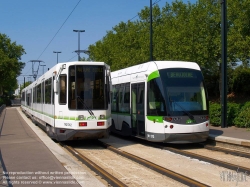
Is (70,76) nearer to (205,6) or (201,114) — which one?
(201,114)

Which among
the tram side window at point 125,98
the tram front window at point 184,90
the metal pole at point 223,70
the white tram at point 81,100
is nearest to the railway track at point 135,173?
the white tram at point 81,100

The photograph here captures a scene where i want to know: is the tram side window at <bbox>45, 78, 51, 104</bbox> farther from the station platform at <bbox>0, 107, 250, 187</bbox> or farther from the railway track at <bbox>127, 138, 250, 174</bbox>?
the railway track at <bbox>127, 138, 250, 174</bbox>

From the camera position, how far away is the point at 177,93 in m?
13.6

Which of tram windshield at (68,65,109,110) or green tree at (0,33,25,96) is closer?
tram windshield at (68,65,109,110)

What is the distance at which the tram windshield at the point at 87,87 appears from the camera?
44.5 ft

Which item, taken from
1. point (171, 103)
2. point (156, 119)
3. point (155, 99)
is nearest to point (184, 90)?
point (171, 103)

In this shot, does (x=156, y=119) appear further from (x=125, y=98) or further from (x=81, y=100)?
(x=125, y=98)

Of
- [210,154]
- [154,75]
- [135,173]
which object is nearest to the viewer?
[135,173]

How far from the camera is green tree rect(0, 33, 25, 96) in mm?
60031

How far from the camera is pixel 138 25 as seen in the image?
3769 cm

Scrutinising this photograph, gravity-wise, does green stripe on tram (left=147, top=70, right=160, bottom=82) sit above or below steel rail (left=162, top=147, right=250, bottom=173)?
above

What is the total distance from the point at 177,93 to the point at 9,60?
166 feet

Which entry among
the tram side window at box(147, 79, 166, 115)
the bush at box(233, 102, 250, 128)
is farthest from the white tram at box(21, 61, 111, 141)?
the bush at box(233, 102, 250, 128)

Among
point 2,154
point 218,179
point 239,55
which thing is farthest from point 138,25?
point 218,179
